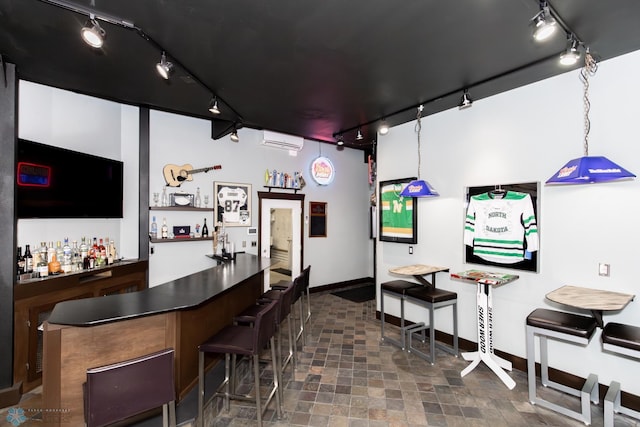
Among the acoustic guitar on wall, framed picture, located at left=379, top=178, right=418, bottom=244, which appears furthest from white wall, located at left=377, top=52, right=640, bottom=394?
the acoustic guitar on wall

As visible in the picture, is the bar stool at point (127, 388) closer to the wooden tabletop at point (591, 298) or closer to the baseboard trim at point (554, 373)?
the wooden tabletop at point (591, 298)

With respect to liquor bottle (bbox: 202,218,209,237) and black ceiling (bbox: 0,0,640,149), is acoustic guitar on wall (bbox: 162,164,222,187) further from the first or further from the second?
black ceiling (bbox: 0,0,640,149)

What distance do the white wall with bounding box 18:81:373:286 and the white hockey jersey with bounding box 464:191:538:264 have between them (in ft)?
11.0

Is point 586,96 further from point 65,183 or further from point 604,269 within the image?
point 65,183

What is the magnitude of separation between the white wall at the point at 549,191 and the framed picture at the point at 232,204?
299 centimetres

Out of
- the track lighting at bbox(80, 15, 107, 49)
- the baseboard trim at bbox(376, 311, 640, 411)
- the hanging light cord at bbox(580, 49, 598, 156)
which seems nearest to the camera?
the track lighting at bbox(80, 15, 107, 49)

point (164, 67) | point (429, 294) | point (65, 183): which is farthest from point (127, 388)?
point (429, 294)

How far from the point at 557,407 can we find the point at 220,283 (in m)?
3.07

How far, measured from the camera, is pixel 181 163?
4.55 m

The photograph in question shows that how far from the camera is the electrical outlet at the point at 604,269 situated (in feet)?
8.55

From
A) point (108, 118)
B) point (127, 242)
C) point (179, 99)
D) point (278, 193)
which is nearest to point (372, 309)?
point (278, 193)

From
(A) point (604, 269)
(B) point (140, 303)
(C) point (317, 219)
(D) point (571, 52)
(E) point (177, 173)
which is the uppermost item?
(D) point (571, 52)

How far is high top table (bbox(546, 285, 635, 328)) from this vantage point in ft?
7.22

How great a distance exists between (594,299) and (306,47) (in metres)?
3.17
